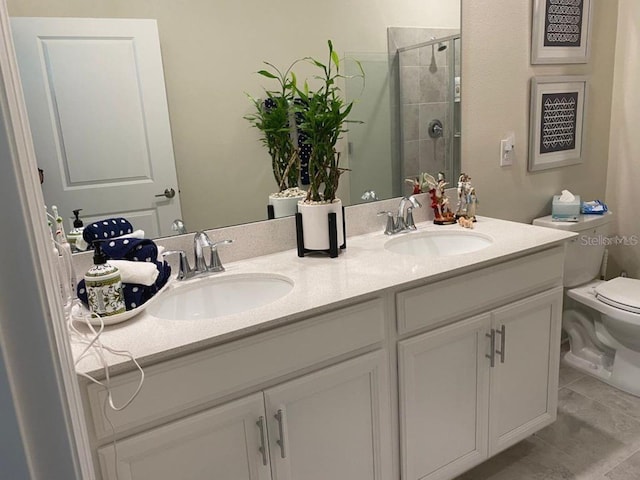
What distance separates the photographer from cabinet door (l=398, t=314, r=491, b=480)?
1.50 m

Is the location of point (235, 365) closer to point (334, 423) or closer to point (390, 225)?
point (334, 423)

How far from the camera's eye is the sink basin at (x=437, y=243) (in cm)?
190

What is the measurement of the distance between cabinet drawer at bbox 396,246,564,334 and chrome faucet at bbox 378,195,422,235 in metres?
0.45

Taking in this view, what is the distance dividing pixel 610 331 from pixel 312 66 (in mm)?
1827

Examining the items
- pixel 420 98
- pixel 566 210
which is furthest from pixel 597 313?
pixel 420 98

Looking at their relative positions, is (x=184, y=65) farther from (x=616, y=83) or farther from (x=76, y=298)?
(x=616, y=83)

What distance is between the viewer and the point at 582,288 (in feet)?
8.11

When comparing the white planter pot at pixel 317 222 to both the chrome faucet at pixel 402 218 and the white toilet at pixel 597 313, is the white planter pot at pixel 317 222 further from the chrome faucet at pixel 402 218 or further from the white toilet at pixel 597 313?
the white toilet at pixel 597 313

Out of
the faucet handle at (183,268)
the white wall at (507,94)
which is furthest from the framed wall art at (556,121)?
the faucet handle at (183,268)

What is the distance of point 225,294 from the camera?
153cm

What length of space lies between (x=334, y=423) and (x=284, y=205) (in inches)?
29.6

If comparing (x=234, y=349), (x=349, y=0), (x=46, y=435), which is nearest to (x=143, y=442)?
(x=234, y=349)

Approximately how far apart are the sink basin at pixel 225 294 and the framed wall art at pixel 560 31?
167 cm

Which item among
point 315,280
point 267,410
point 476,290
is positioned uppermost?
point 315,280
